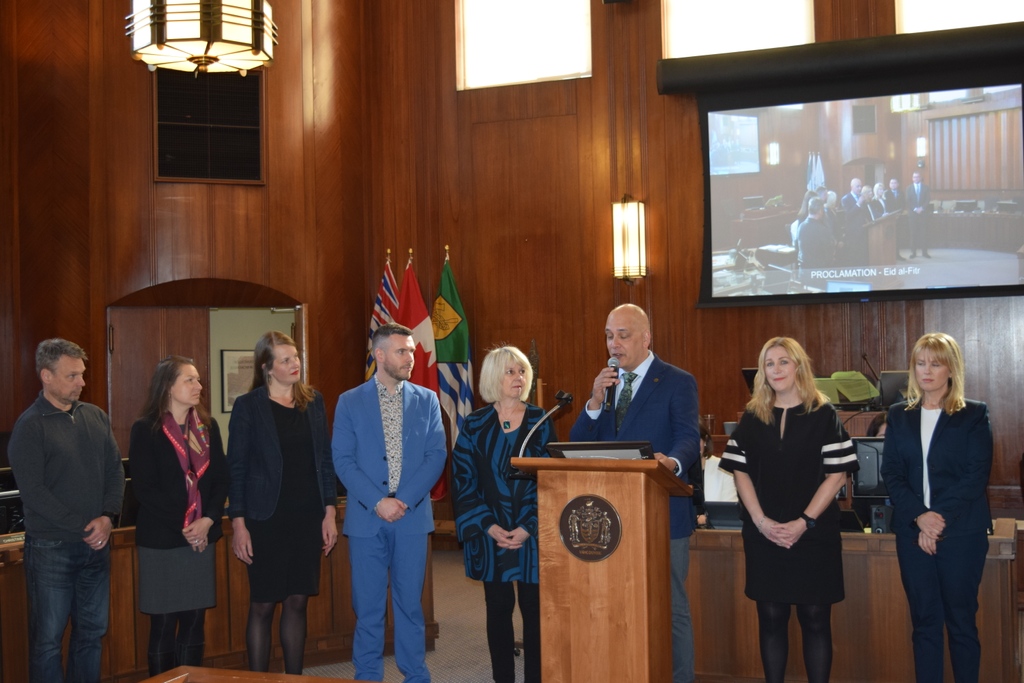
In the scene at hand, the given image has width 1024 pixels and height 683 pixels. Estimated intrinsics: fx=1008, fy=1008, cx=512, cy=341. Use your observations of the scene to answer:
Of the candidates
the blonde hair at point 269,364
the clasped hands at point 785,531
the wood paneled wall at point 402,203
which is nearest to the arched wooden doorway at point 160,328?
the wood paneled wall at point 402,203

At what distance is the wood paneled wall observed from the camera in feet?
24.8

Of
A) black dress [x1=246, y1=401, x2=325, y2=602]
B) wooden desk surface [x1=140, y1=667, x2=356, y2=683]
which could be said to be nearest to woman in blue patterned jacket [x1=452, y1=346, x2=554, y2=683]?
black dress [x1=246, y1=401, x2=325, y2=602]

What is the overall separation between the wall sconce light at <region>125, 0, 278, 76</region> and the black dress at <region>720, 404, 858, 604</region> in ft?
7.38

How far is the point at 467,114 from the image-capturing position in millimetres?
8750

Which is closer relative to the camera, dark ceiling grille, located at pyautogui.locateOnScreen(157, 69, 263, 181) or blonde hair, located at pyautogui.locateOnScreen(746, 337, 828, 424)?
blonde hair, located at pyautogui.locateOnScreen(746, 337, 828, 424)

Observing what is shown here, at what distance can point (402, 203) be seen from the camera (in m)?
8.84

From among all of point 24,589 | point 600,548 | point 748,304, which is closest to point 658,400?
point 600,548

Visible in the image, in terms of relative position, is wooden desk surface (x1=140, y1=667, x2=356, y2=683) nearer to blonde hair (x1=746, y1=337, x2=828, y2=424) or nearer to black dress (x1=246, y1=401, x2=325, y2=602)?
black dress (x1=246, y1=401, x2=325, y2=602)

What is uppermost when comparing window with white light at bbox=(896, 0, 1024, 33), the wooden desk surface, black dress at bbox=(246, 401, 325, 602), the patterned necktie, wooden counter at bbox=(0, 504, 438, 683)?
window with white light at bbox=(896, 0, 1024, 33)

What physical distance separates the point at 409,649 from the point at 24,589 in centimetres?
159

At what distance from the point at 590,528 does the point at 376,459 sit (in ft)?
4.56

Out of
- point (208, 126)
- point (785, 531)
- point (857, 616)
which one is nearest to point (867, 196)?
point (857, 616)

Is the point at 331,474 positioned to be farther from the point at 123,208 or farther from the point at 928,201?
the point at 928,201

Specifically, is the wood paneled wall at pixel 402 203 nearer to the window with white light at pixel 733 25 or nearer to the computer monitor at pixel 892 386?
the window with white light at pixel 733 25
